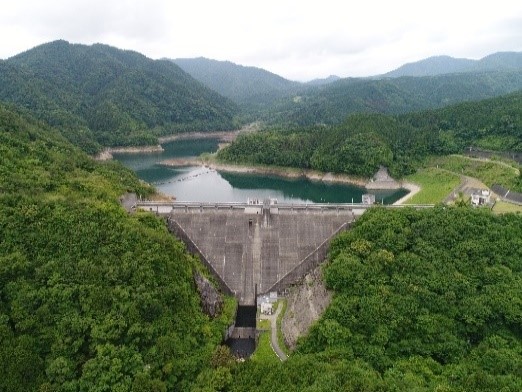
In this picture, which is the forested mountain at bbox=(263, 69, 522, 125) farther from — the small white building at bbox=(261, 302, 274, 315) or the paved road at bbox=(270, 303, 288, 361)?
the paved road at bbox=(270, 303, 288, 361)

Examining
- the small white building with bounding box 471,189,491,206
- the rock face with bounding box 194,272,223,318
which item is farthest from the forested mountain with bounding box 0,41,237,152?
the small white building with bounding box 471,189,491,206

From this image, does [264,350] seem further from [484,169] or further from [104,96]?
[104,96]

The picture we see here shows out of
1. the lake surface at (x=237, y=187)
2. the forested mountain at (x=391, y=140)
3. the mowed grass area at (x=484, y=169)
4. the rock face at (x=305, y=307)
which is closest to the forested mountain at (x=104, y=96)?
the lake surface at (x=237, y=187)

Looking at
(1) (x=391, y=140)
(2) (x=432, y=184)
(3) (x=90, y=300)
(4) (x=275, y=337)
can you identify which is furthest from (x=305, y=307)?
(1) (x=391, y=140)

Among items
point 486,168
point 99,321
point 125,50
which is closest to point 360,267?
point 99,321

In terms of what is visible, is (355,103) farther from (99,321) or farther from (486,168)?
(99,321)

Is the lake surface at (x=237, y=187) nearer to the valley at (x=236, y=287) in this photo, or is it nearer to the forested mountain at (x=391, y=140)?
the forested mountain at (x=391, y=140)
